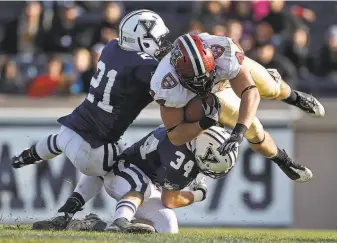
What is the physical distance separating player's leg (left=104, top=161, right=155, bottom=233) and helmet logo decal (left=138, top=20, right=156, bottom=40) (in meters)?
1.20

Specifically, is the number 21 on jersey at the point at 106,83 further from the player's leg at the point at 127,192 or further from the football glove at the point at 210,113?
the football glove at the point at 210,113

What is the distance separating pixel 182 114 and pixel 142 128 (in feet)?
15.6

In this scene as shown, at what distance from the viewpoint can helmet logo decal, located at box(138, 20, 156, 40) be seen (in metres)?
9.33

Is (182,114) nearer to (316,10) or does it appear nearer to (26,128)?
(26,128)

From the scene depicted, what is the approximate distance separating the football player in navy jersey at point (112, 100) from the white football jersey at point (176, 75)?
0.51m

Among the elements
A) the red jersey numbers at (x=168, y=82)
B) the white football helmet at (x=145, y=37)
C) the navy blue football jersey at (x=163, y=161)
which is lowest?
the navy blue football jersey at (x=163, y=161)

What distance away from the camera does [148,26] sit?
9.35 metres

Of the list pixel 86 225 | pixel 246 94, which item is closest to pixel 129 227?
pixel 86 225

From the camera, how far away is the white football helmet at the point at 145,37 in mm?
9328

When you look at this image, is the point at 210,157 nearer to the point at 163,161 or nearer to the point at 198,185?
the point at 163,161

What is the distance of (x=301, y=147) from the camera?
44.7 ft

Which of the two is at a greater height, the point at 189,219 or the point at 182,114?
the point at 182,114

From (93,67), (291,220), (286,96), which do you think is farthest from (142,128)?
(286,96)

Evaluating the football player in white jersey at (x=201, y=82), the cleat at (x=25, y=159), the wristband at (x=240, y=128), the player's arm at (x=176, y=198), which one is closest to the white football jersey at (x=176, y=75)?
the football player in white jersey at (x=201, y=82)
